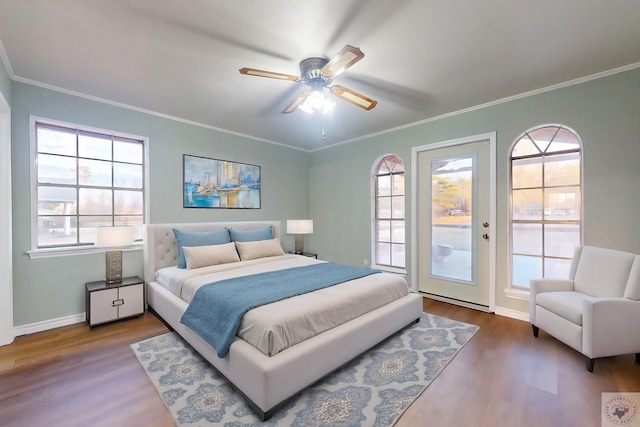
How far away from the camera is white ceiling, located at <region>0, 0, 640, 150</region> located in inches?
70.2

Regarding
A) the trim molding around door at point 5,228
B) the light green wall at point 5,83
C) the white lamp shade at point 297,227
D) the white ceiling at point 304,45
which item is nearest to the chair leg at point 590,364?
the white ceiling at point 304,45

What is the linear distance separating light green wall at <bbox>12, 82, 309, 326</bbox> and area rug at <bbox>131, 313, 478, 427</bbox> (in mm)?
1243

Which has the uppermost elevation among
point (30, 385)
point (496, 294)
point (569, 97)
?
point (569, 97)

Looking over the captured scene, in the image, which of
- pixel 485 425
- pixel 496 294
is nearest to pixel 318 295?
pixel 485 425

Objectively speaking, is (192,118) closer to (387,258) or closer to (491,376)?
(387,258)

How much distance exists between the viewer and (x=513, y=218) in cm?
328

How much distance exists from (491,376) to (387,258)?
8.28 feet

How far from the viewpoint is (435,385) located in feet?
6.45

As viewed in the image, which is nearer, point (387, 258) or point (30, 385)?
point (30, 385)

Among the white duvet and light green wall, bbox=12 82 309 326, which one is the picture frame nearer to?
light green wall, bbox=12 82 309 326

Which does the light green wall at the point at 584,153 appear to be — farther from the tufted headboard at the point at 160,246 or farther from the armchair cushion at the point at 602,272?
the tufted headboard at the point at 160,246

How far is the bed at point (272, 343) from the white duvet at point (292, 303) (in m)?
0.02

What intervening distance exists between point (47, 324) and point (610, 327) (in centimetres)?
519

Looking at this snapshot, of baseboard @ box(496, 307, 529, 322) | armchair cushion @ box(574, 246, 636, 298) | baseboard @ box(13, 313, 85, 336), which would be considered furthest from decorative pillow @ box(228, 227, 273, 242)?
armchair cushion @ box(574, 246, 636, 298)
